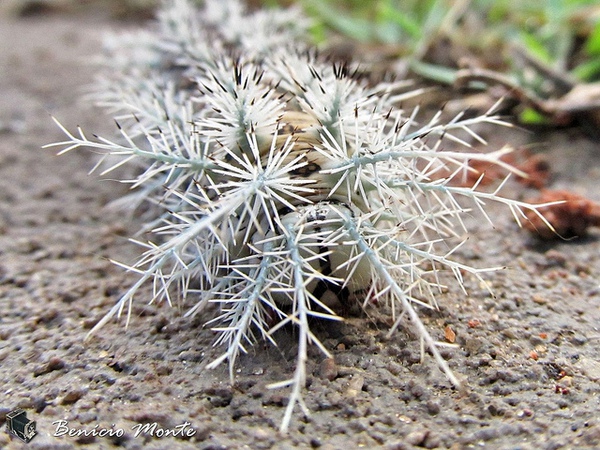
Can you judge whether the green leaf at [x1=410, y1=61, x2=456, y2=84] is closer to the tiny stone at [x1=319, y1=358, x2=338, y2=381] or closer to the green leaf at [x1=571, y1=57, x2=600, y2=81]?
the green leaf at [x1=571, y1=57, x2=600, y2=81]

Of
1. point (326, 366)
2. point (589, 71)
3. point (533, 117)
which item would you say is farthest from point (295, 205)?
point (589, 71)

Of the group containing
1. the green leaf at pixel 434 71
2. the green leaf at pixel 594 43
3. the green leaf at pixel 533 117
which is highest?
the green leaf at pixel 594 43

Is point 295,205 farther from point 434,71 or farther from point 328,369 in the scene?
point 434,71

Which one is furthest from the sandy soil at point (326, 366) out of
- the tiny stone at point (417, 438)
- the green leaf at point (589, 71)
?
the green leaf at point (589, 71)

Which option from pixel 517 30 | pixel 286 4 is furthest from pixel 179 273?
pixel 286 4

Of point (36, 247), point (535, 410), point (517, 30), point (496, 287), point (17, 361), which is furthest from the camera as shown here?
point (517, 30)

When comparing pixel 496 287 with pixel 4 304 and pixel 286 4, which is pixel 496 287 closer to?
pixel 4 304

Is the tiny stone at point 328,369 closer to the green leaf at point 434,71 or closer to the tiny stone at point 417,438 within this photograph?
the tiny stone at point 417,438

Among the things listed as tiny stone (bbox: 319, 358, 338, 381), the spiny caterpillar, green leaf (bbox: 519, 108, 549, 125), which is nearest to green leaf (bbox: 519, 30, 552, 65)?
green leaf (bbox: 519, 108, 549, 125)
